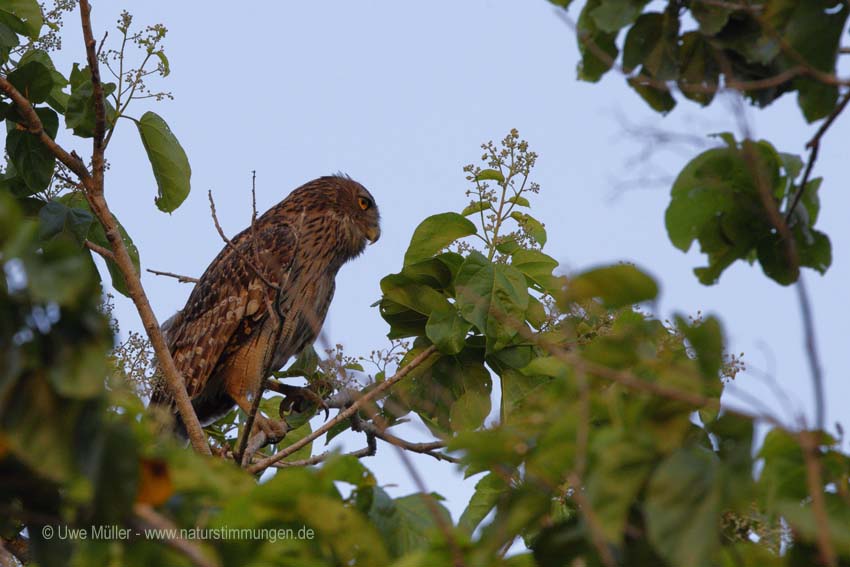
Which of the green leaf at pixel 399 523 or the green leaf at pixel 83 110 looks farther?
the green leaf at pixel 83 110

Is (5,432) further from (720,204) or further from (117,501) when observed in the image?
(720,204)

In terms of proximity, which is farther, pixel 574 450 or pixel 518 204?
pixel 518 204

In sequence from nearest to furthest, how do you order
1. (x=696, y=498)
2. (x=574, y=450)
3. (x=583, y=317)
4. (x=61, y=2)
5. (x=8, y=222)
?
1. (x=8, y=222)
2. (x=696, y=498)
3. (x=574, y=450)
4. (x=583, y=317)
5. (x=61, y=2)

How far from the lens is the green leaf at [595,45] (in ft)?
9.39

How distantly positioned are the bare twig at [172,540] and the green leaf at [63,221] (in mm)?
2999

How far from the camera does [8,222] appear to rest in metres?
1.62

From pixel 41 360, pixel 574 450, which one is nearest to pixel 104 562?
pixel 41 360

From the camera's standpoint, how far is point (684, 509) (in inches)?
70.2

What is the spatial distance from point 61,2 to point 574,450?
4169 mm

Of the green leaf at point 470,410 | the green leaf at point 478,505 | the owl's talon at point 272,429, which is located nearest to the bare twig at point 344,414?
the green leaf at point 470,410

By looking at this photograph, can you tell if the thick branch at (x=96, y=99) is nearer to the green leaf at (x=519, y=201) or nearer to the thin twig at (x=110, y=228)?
→ the thin twig at (x=110, y=228)

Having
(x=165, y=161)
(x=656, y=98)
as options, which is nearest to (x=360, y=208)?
(x=165, y=161)

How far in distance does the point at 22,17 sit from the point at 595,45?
10.5ft

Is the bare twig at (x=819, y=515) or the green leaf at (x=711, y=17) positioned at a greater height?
the green leaf at (x=711, y=17)
